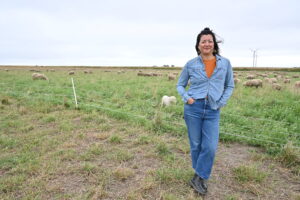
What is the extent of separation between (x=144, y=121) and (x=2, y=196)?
3605 mm

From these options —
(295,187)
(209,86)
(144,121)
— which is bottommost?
(295,187)

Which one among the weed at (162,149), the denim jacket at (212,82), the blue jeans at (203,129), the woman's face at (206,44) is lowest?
the weed at (162,149)

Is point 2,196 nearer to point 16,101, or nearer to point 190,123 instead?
point 190,123

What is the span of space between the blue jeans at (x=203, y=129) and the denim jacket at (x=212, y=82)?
100mm

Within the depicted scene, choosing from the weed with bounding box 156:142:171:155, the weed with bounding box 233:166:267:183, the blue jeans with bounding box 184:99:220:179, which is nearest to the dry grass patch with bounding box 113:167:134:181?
the weed with bounding box 156:142:171:155

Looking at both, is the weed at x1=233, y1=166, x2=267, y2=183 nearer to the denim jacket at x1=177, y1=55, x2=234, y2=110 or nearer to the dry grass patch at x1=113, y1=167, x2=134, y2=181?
the denim jacket at x1=177, y1=55, x2=234, y2=110

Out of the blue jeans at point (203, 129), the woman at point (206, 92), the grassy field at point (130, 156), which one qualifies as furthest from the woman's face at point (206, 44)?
the grassy field at point (130, 156)

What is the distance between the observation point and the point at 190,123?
9.28ft

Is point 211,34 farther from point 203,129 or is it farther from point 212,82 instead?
point 203,129

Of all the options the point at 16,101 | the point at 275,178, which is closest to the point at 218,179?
the point at 275,178

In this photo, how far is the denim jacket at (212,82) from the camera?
8.66 feet

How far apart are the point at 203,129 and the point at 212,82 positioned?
648mm

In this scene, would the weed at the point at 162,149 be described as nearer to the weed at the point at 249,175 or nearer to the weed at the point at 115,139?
A: the weed at the point at 115,139

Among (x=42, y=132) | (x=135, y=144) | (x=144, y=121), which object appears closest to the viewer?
(x=135, y=144)
